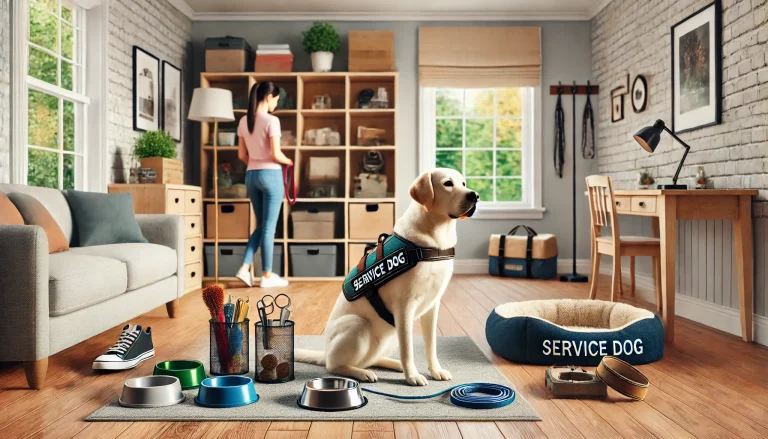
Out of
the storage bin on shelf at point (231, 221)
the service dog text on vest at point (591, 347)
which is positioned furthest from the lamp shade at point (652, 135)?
the storage bin on shelf at point (231, 221)

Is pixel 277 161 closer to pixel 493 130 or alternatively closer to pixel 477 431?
pixel 493 130

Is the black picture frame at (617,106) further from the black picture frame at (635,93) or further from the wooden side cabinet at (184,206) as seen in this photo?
→ the wooden side cabinet at (184,206)

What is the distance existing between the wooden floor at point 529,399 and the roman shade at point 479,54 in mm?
3479

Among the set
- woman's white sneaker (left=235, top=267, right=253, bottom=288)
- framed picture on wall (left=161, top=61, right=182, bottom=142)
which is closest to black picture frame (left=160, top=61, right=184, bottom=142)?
framed picture on wall (left=161, top=61, right=182, bottom=142)

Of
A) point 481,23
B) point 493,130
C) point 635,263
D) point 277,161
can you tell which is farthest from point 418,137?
point 635,263

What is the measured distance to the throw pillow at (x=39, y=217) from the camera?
2885 mm

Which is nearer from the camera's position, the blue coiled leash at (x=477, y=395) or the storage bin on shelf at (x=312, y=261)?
the blue coiled leash at (x=477, y=395)

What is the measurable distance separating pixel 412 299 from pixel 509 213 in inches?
170

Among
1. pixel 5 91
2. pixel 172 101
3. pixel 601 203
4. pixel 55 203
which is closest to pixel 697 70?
pixel 601 203

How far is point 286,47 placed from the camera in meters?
5.90

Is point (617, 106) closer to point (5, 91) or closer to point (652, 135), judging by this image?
point (652, 135)

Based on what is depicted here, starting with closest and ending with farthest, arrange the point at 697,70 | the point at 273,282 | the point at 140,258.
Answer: the point at 140,258 → the point at 697,70 → the point at 273,282

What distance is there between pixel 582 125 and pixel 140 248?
4428mm

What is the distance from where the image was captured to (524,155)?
641 cm
